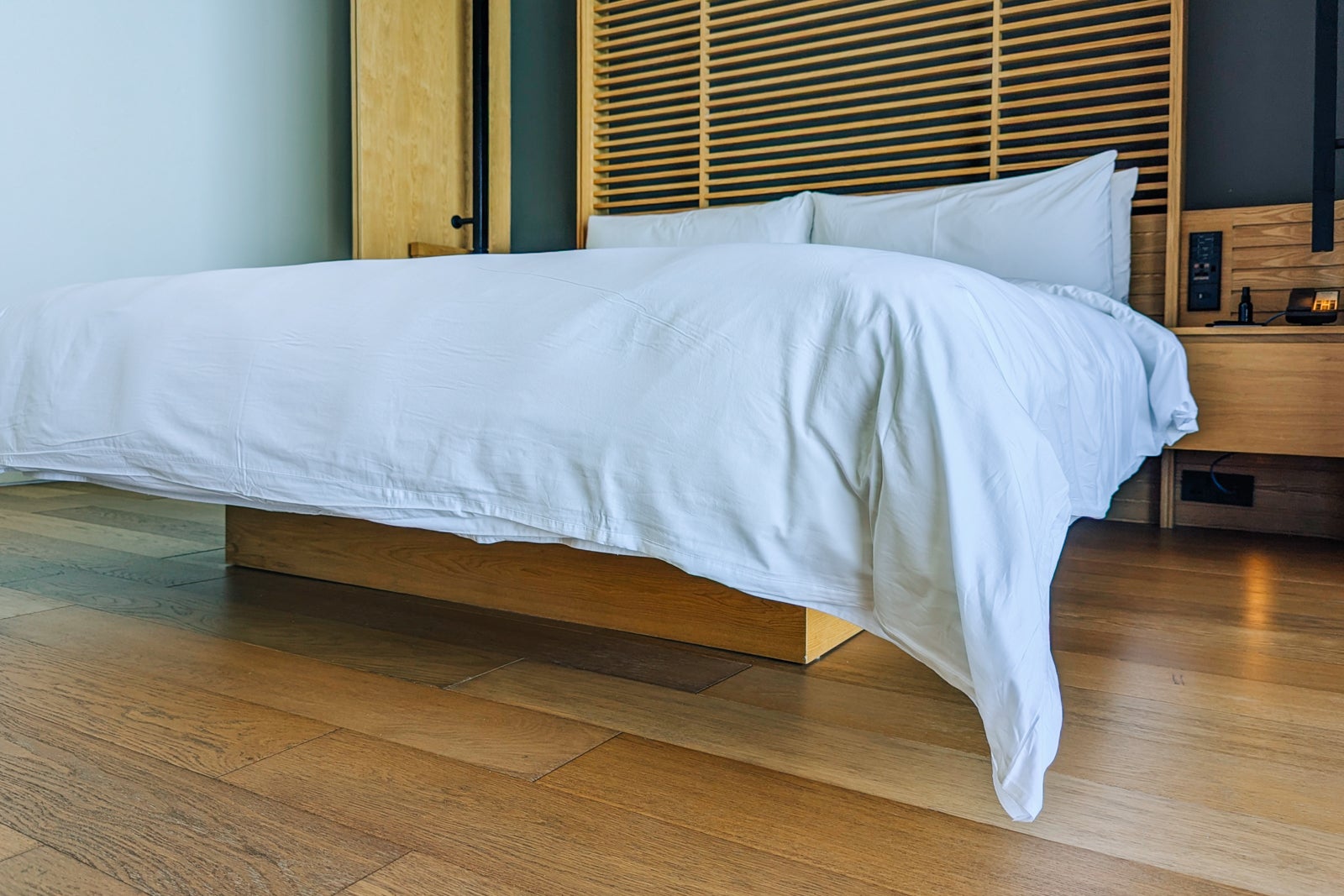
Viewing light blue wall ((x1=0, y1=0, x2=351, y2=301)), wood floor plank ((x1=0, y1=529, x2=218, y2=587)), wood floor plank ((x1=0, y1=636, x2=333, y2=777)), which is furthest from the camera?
light blue wall ((x1=0, y1=0, x2=351, y2=301))

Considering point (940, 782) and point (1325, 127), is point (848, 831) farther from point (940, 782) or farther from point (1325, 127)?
point (1325, 127)

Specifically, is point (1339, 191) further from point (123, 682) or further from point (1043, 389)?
point (123, 682)

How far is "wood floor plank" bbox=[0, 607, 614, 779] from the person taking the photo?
1.13m

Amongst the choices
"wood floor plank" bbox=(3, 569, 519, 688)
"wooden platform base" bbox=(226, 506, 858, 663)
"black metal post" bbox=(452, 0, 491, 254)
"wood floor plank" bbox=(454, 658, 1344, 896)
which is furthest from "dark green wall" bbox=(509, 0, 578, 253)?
"wood floor plank" bbox=(454, 658, 1344, 896)

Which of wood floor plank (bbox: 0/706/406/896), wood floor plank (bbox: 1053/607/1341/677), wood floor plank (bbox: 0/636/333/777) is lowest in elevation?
wood floor plank (bbox: 1053/607/1341/677)

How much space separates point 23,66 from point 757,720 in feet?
11.6

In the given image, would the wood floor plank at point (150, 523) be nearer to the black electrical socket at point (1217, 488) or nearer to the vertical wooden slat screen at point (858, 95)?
the vertical wooden slat screen at point (858, 95)

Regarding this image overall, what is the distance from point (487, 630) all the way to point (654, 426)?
0.71m

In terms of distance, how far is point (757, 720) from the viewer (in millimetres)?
1227

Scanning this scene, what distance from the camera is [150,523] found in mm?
2686

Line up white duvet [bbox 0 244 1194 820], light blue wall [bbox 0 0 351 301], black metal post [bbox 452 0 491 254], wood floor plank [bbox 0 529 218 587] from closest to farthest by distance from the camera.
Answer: white duvet [bbox 0 244 1194 820] → wood floor plank [bbox 0 529 218 587] → light blue wall [bbox 0 0 351 301] → black metal post [bbox 452 0 491 254]

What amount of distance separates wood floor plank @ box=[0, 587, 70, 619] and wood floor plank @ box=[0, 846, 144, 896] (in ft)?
3.39

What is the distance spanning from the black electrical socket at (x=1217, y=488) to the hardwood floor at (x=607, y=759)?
1.09 m

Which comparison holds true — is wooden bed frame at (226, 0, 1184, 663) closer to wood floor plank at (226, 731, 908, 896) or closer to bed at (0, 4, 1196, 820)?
bed at (0, 4, 1196, 820)
